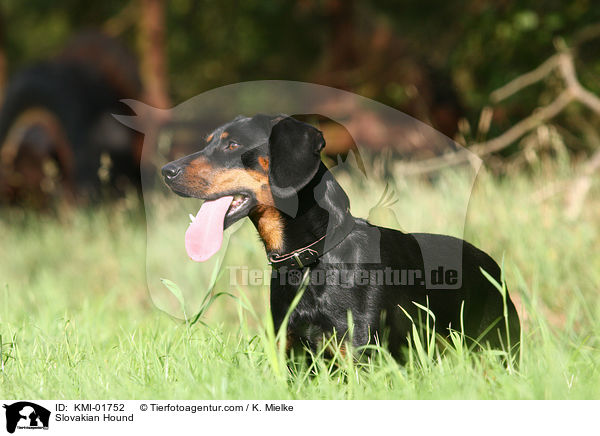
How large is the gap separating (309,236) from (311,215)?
10 cm

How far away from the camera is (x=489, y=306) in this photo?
2.96 meters

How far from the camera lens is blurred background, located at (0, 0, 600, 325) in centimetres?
447

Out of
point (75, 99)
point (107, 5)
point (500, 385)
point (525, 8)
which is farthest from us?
point (107, 5)

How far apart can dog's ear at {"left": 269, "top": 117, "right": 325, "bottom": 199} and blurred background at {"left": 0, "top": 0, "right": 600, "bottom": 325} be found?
28 centimetres

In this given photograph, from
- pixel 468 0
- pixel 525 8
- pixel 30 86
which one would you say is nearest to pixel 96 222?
pixel 30 86

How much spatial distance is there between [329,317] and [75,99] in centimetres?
624

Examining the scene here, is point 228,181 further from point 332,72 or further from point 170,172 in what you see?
point 332,72

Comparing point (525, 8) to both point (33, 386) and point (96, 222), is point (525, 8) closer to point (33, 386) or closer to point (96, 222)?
point (96, 222)

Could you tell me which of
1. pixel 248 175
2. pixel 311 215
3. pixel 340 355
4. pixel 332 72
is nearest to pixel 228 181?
pixel 248 175
